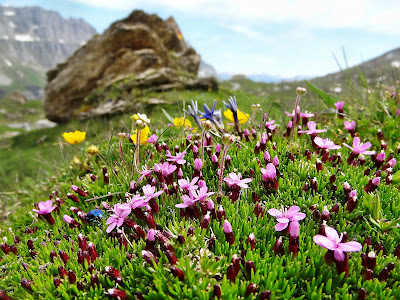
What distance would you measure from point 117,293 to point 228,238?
2.77ft

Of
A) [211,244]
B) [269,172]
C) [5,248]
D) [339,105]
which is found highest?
[339,105]

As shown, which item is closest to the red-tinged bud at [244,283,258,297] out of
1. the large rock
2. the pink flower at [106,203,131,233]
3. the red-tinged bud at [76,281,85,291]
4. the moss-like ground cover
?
the moss-like ground cover

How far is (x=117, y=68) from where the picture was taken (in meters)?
19.9

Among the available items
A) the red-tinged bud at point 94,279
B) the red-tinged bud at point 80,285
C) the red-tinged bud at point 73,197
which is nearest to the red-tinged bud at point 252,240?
the red-tinged bud at point 94,279


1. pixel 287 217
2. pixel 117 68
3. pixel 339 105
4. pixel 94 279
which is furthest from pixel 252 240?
pixel 117 68

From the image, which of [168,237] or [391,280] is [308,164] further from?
[168,237]

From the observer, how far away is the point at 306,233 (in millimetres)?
2205

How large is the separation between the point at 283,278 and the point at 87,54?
21.9 m

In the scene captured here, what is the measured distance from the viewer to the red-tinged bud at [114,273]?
193cm

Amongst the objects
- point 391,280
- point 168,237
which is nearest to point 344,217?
point 391,280

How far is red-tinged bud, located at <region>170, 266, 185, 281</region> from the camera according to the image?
1.81m

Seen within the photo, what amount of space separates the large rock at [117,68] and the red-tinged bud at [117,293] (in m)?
16.7

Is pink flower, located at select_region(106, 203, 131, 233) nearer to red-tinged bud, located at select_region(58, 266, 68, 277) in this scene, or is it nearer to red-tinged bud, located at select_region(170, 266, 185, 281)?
red-tinged bud, located at select_region(58, 266, 68, 277)

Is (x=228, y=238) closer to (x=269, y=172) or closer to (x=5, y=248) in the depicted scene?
(x=269, y=172)
